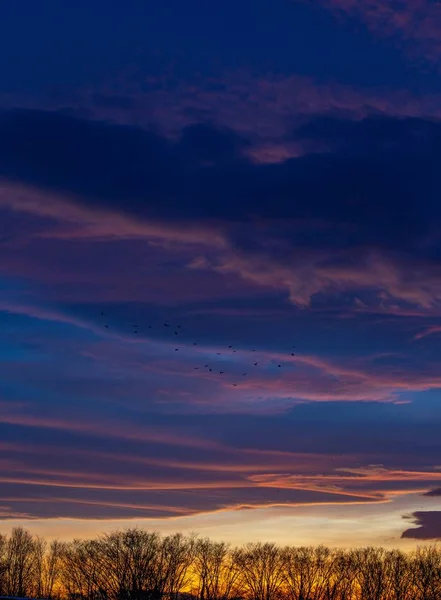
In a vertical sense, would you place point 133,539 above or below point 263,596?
above

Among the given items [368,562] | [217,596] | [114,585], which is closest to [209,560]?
[217,596]

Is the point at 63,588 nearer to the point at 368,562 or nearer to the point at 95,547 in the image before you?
the point at 95,547

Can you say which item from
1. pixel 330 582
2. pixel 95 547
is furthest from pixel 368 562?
pixel 95 547

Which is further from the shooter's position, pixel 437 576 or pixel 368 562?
pixel 368 562

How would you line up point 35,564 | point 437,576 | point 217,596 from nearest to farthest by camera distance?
point 437,576 → point 217,596 → point 35,564

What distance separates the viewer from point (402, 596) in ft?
513

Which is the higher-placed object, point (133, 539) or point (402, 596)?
point (133, 539)

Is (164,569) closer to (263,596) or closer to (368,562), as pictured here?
(263,596)

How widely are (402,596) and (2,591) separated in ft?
259

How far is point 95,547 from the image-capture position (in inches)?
6521

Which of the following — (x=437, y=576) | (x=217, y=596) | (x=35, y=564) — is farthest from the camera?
(x=35, y=564)

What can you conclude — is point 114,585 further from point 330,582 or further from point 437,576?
point 437,576

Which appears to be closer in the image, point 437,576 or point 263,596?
point 437,576

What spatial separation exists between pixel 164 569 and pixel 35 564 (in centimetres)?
3146
